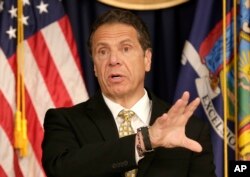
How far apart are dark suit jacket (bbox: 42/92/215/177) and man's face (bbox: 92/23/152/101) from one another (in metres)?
0.06

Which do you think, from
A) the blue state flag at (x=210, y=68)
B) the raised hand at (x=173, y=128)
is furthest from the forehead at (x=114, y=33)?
the blue state flag at (x=210, y=68)

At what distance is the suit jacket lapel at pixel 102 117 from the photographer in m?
1.58

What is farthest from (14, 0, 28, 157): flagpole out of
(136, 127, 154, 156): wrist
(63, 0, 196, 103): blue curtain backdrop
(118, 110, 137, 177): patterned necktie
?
(136, 127, 154, 156): wrist

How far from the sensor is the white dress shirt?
1.65 meters

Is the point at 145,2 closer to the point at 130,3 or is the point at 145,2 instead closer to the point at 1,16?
the point at 130,3

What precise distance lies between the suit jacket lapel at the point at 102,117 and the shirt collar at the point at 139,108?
19 mm

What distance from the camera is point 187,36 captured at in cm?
291

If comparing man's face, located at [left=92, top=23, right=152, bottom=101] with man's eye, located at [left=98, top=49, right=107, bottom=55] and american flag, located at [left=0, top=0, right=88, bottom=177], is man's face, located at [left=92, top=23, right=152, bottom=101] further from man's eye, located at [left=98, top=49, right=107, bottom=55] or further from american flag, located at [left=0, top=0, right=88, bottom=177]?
american flag, located at [left=0, top=0, right=88, bottom=177]

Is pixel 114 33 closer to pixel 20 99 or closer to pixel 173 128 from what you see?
pixel 173 128

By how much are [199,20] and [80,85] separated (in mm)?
669

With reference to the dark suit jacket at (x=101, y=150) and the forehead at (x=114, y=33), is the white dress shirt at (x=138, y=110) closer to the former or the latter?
the dark suit jacket at (x=101, y=150)

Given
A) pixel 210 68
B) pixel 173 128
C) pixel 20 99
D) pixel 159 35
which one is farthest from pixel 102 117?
pixel 159 35

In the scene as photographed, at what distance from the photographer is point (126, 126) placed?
5.31 feet

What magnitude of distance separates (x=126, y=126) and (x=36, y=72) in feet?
3.86
